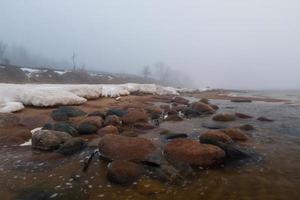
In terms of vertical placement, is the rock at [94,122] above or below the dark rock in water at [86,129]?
above

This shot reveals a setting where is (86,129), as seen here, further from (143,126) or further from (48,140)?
(143,126)

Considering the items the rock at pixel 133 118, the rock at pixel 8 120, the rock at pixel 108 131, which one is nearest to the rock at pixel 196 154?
the rock at pixel 108 131

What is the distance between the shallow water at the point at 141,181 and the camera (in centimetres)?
852

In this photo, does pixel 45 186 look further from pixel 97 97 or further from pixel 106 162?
pixel 97 97

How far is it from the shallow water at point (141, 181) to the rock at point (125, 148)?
0.75 meters

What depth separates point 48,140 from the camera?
43.8ft

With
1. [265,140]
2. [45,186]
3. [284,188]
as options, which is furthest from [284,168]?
[45,186]

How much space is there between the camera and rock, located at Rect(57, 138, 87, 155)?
12555 mm

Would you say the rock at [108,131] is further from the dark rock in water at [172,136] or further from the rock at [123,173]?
the rock at [123,173]

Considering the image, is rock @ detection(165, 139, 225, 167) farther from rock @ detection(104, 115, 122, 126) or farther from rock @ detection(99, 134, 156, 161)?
rock @ detection(104, 115, 122, 126)

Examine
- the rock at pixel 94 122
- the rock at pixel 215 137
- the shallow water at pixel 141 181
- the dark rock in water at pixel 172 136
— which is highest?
the rock at pixel 215 137

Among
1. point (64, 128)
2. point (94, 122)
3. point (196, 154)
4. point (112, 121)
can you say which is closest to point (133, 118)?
point (112, 121)

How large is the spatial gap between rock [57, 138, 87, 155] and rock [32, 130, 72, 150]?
684mm

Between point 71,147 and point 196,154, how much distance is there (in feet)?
19.2
